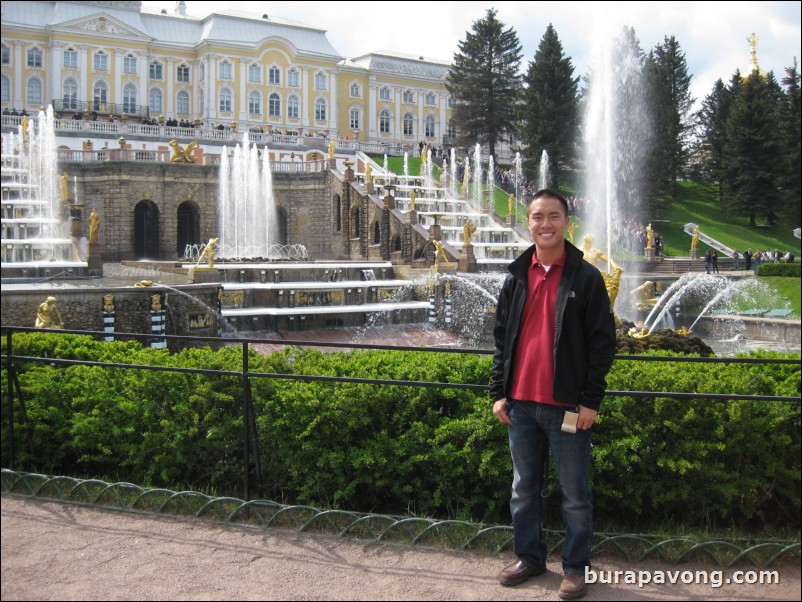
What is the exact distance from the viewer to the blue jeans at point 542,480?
4316mm

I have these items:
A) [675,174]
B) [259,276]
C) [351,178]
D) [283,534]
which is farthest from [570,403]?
[675,174]

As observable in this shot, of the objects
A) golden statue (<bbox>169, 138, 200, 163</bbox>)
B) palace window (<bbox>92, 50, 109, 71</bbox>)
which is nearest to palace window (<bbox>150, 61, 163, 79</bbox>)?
palace window (<bbox>92, 50, 109, 71</bbox>)

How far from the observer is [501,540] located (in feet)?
16.2

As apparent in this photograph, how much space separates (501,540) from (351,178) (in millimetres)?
35730

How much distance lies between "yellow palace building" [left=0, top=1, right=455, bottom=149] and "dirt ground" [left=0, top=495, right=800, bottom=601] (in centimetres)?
5531

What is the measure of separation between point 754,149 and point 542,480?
42711mm

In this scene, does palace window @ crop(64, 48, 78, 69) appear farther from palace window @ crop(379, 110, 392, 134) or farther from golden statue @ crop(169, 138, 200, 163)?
palace window @ crop(379, 110, 392, 134)

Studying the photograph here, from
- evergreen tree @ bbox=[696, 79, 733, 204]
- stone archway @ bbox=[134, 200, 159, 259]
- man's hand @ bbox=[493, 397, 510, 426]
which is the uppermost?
evergreen tree @ bbox=[696, 79, 733, 204]

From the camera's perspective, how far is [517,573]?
439 cm

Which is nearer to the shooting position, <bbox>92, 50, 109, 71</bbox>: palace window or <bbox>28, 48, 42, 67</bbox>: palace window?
<bbox>28, 48, 42, 67</bbox>: palace window

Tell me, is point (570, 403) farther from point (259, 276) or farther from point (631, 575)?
point (259, 276)

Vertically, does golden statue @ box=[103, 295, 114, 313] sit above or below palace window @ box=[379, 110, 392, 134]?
below

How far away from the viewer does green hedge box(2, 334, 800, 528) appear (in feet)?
17.0

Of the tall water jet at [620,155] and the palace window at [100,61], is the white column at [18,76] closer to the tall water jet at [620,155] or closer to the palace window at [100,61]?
the palace window at [100,61]
